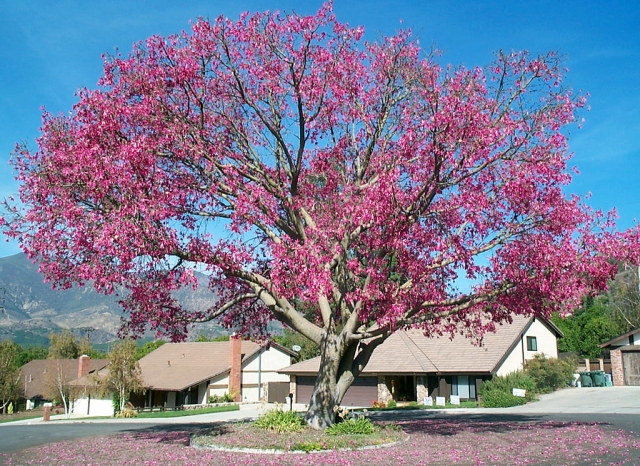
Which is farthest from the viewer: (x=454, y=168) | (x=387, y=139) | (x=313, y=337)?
(x=387, y=139)

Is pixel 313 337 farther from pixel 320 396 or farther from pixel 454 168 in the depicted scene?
pixel 454 168

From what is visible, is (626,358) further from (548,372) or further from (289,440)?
(289,440)

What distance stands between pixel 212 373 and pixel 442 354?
800 inches

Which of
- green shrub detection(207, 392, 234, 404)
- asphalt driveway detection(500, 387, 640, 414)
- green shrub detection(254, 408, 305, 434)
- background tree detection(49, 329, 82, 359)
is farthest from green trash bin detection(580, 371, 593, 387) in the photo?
background tree detection(49, 329, 82, 359)

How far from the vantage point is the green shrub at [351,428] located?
54.0 feet

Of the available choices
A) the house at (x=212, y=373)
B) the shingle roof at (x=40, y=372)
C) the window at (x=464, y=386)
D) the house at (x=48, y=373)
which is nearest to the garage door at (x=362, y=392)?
the window at (x=464, y=386)

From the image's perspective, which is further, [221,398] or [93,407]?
[93,407]

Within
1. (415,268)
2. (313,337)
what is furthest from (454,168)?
(313,337)

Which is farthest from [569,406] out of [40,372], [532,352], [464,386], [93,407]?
[40,372]

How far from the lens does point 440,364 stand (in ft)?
127

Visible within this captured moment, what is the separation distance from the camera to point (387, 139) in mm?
19094

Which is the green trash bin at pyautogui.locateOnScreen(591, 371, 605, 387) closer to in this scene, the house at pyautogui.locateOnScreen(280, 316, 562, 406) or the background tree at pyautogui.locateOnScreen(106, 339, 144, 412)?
the house at pyautogui.locateOnScreen(280, 316, 562, 406)

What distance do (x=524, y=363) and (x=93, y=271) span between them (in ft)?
107

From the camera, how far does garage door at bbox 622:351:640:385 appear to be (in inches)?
1727
